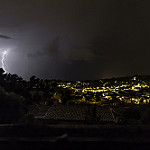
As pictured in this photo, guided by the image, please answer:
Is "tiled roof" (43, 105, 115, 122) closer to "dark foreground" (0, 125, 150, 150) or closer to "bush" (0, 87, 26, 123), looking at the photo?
"bush" (0, 87, 26, 123)

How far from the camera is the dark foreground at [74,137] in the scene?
6035 millimetres

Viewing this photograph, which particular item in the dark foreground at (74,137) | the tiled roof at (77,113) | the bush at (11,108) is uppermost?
the bush at (11,108)

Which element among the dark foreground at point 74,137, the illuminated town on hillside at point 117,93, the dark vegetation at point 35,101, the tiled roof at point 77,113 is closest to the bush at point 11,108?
the dark vegetation at point 35,101

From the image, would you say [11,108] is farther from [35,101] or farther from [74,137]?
[35,101]

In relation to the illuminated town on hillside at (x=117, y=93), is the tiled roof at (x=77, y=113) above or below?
below

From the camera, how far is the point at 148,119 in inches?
350

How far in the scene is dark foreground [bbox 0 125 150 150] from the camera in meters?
6.04

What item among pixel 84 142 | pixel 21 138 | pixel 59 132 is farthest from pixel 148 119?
pixel 21 138

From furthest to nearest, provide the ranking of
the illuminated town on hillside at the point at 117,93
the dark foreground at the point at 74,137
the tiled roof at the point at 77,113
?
1. the illuminated town on hillside at the point at 117,93
2. the tiled roof at the point at 77,113
3. the dark foreground at the point at 74,137

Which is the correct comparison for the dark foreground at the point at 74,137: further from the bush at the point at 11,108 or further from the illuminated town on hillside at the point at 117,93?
the illuminated town on hillside at the point at 117,93

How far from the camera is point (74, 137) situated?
6.47m

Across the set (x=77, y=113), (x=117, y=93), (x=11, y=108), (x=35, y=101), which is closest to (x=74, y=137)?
(x=11, y=108)

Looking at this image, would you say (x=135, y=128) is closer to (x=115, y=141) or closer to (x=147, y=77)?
(x=115, y=141)

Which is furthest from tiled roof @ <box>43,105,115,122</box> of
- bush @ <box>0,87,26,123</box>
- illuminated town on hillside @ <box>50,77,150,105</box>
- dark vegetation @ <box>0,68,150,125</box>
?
bush @ <box>0,87,26,123</box>
